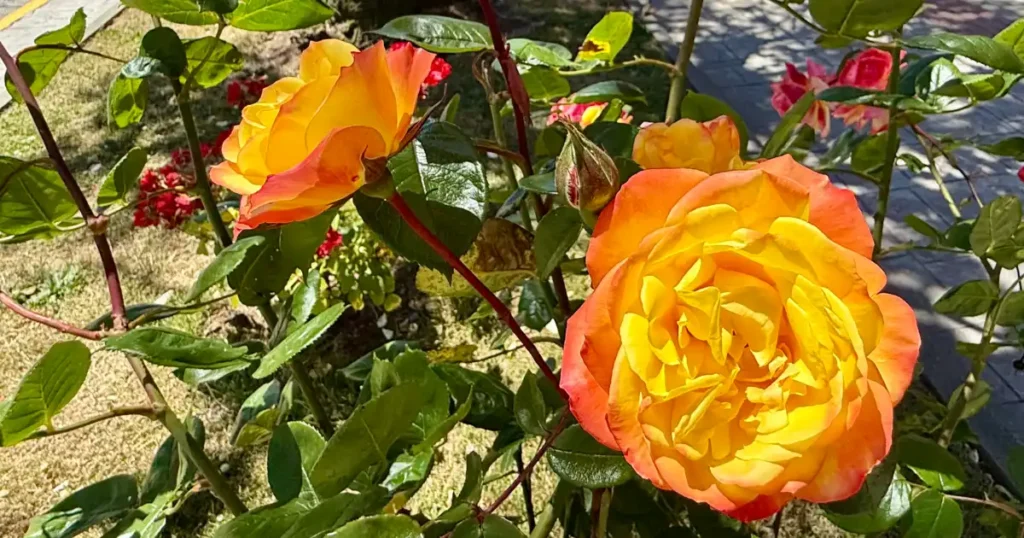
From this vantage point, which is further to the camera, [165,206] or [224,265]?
[165,206]

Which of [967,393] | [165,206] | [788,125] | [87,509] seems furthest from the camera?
[165,206]

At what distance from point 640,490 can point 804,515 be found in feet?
2.74

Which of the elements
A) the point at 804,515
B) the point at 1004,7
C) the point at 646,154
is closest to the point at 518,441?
the point at 646,154

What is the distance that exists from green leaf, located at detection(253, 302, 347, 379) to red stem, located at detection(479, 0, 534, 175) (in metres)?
0.19

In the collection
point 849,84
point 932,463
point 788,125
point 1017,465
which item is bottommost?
point 1017,465

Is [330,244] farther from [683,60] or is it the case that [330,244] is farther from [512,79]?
[512,79]

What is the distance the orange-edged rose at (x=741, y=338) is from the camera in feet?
1.10

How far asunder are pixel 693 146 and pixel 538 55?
1.12 ft

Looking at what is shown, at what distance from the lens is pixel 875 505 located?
575mm

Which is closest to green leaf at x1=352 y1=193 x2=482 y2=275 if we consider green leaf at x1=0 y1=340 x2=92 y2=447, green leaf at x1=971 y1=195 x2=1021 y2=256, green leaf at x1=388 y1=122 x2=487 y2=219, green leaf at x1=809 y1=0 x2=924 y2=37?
green leaf at x1=388 y1=122 x2=487 y2=219

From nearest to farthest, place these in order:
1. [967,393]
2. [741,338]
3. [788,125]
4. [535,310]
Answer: [741,338] → [788,125] → [535,310] → [967,393]

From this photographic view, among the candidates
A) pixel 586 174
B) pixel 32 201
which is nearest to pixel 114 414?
pixel 32 201

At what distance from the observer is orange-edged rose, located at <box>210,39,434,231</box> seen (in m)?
0.36

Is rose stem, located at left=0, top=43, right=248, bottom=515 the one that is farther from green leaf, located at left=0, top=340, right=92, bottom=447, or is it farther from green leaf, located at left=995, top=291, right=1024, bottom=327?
green leaf, located at left=995, top=291, right=1024, bottom=327
